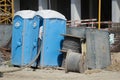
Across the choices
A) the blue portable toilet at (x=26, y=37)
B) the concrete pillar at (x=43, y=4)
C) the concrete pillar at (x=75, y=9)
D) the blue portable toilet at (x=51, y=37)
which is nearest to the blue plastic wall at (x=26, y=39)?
the blue portable toilet at (x=26, y=37)

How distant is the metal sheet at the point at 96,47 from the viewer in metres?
15.8

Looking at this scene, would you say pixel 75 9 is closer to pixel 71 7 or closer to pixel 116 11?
pixel 71 7

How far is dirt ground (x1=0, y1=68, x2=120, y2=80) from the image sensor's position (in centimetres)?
1401

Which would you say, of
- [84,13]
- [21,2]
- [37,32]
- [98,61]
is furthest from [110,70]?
[21,2]

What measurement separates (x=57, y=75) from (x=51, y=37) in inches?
79.8

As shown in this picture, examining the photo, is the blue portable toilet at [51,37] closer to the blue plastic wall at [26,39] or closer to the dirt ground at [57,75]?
the blue plastic wall at [26,39]

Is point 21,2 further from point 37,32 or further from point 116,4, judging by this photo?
point 37,32

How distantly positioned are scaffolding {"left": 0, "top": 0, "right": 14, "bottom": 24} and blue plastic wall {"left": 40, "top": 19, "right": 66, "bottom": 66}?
17336 mm

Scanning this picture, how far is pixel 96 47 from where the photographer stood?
15.9 m

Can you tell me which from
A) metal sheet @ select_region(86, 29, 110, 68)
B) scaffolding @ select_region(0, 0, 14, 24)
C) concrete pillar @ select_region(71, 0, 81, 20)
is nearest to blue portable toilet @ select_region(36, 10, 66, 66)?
metal sheet @ select_region(86, 29, 110, 68)

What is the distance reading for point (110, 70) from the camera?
15789 mm

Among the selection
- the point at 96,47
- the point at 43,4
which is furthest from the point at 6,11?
the point at 96,47

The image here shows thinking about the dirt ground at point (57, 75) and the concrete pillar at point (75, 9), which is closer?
the dirt ground at point (57, 75)

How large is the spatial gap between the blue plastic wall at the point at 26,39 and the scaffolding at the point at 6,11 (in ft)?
54.7
